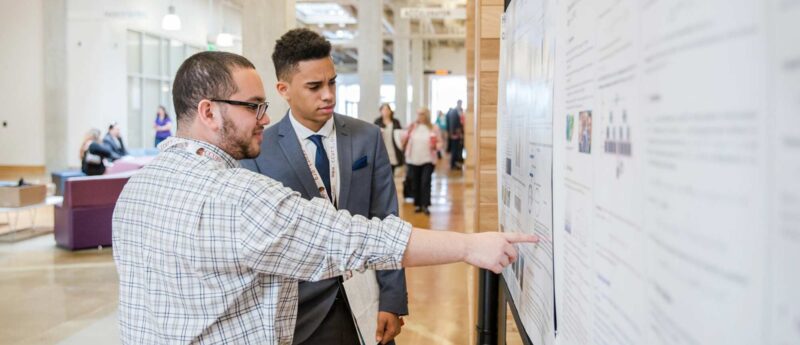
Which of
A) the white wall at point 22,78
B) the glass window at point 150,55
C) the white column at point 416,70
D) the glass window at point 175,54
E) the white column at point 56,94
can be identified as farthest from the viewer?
the white column at point 416,70

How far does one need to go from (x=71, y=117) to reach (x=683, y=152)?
18.4 meters

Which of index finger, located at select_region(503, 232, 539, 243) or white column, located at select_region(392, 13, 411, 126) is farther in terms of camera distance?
white column, located at select_region(392, 13, 411, 126)

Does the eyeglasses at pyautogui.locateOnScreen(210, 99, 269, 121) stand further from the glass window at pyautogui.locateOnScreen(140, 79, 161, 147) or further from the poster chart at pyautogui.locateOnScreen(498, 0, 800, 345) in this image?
the glass window at pyautogui.locateOnScreen(140, 79, 161, 147)

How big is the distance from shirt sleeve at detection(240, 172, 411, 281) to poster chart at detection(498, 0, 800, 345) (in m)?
0.39

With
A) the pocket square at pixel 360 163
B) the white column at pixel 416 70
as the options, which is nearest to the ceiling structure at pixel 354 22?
the white column at pixel 416 70

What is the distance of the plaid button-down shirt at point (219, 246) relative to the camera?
1355 millimetres

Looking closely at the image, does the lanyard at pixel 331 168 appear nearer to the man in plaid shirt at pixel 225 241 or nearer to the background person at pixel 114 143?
the man in plaid shirt at pixel 225 241

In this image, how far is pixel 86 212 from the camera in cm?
793

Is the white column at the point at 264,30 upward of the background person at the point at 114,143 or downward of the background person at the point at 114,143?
upward

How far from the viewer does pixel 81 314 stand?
531cm

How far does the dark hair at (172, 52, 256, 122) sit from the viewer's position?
1.59m

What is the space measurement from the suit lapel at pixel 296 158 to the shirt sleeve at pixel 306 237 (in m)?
0.74

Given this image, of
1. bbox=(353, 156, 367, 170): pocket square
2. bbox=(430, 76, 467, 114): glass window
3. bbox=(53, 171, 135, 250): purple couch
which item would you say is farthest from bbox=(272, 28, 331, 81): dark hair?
bbox=(430, 76, 467, 114): glass window

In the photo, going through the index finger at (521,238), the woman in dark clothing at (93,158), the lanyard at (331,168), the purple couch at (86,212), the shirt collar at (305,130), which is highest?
the shirt collar at (305,130)
